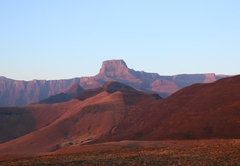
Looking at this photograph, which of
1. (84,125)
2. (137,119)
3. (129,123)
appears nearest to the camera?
(129,123)

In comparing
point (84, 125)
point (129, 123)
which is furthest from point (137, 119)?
point (84, 125)

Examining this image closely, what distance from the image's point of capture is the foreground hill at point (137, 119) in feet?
253

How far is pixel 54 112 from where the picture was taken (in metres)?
153

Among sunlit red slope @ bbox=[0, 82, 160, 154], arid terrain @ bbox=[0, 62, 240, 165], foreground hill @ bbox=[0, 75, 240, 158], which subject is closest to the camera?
arid terrain @ bbox=[0, 62, 240, 165]

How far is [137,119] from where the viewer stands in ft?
384

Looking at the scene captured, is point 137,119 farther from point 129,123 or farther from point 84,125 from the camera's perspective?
point 84,125

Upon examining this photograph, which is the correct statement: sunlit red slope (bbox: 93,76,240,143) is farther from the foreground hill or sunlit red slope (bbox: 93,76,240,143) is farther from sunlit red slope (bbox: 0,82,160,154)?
sunlit red slope (bbox: 0,82,160,154)

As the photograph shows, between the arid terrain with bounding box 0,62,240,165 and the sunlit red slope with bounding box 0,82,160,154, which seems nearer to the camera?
the arid terrain with bounding box 0,62,240,165

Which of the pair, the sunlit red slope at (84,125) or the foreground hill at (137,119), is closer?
the foreground hill at (137,119)

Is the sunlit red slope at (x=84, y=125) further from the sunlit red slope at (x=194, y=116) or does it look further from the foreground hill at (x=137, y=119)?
the sunlit red slope at (x=194, y=116)

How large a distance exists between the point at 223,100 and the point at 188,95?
A: 20.9 metres

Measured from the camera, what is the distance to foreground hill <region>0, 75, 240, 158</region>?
77256 mm

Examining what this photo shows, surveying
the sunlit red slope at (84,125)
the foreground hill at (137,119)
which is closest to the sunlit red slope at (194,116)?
the foreground hill at (137,119)

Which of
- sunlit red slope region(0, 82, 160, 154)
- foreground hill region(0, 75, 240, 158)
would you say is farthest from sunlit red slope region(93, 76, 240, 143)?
sunlit red slope region(0, 82, 160, 154)
